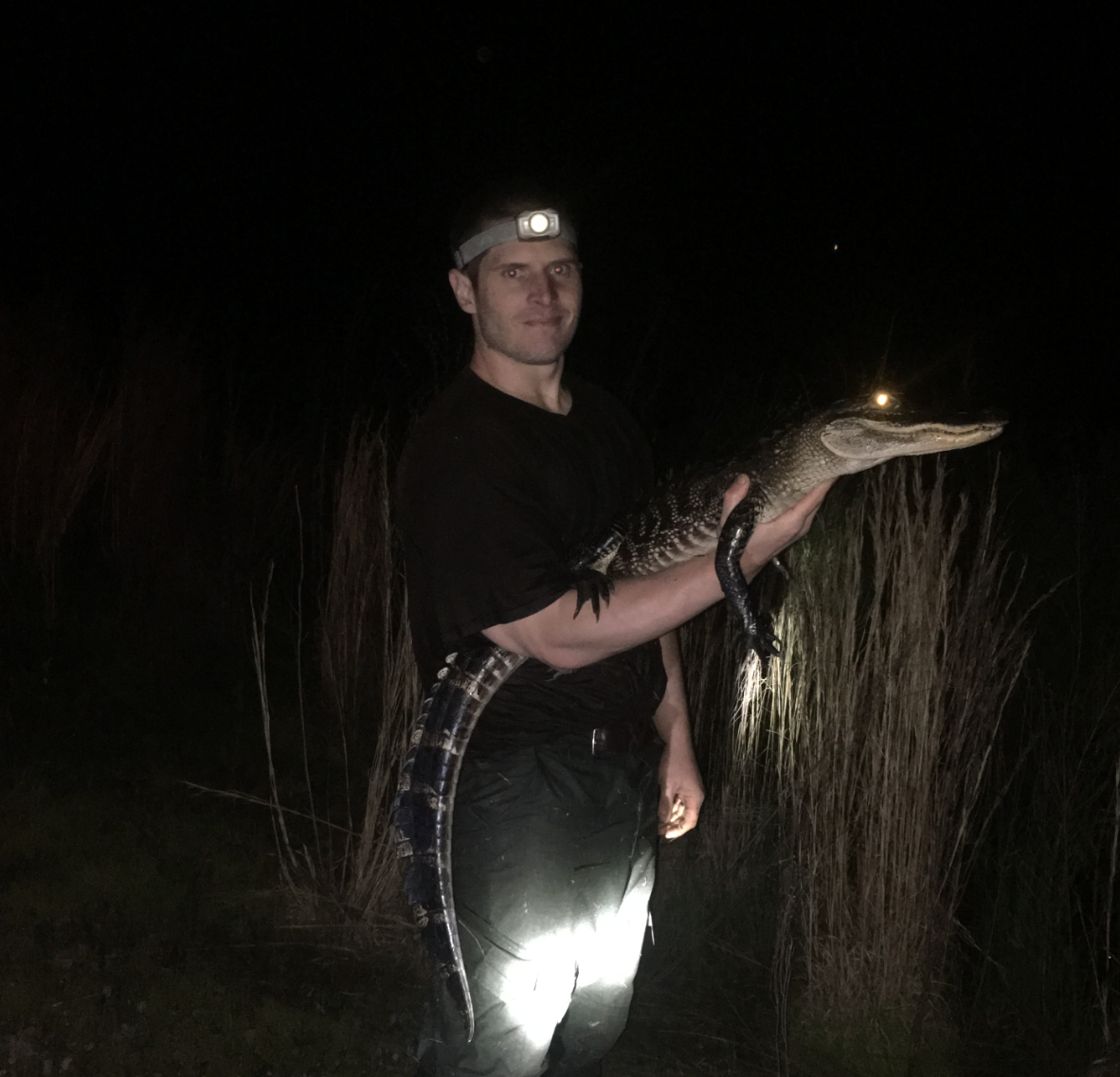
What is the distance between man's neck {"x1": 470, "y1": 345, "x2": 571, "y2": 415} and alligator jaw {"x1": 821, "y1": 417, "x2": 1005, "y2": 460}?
0.69 m

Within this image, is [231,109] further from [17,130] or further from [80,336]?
[80,336]

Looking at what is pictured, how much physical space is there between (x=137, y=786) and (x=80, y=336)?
200 inches

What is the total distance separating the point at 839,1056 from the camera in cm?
368

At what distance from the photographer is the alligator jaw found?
2639mm

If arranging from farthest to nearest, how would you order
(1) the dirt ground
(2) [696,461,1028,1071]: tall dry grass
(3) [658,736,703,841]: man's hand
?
(1) the dirt ground → (2) [696,461,1028,1071]: tall dry grass → (3) [658,736,703,841]: man's hand

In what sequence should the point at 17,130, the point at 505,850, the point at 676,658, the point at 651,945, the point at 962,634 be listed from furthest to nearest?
the point at 17,130 → the point at 651,945 → the point at 962,634 → the point at 676,658 → the point at 505,850

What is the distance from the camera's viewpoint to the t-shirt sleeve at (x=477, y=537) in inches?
88.1

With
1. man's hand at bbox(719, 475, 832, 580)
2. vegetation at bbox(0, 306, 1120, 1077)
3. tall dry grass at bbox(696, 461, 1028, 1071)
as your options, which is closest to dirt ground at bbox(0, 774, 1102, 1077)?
vegetation at bbox(0, 306, 1120, 1077)

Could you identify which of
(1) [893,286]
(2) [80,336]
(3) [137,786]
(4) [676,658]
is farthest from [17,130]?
(4) [676,658]

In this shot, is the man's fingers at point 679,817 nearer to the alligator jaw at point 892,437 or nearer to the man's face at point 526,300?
the alligator jaw at point 892,437

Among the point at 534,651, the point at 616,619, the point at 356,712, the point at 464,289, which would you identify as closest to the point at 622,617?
the point at 616,619

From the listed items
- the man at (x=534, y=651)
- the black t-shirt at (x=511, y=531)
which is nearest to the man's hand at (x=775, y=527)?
the man at (x=534, y=651)

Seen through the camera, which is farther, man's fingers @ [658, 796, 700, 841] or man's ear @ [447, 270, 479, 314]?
man's fingers @ [658, 796, 700, 841]

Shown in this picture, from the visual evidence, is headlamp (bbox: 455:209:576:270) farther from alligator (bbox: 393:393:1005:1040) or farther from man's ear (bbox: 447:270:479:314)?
alligator (bbox: 393:393:1005:1040)
